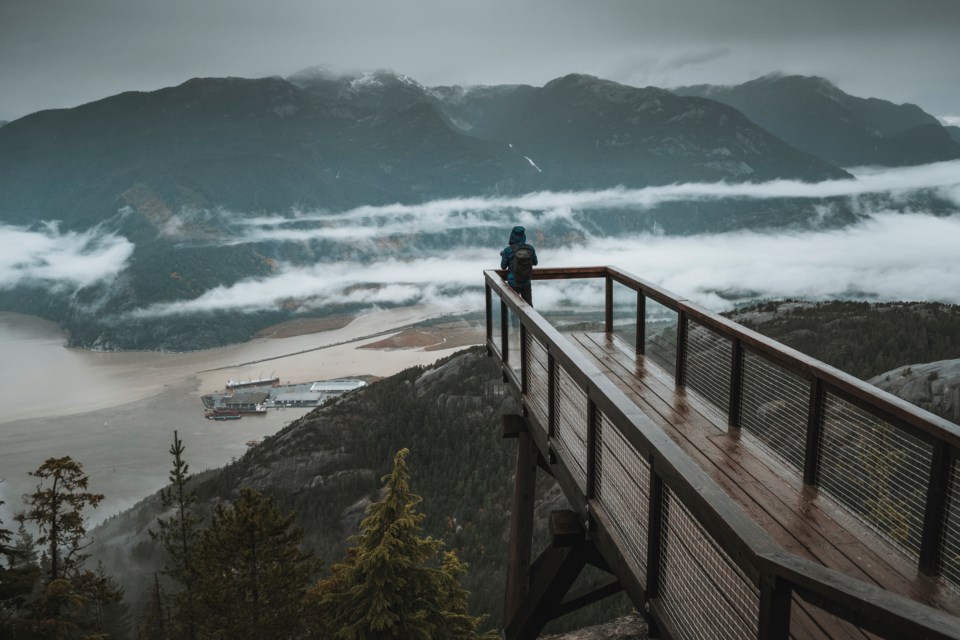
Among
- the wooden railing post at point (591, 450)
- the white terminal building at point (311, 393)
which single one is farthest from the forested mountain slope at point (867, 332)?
the white terminal building at point (311, 393)

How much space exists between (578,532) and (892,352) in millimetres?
63335

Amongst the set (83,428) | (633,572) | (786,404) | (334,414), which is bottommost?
(83,428)

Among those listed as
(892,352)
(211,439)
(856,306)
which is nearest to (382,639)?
(892,352)

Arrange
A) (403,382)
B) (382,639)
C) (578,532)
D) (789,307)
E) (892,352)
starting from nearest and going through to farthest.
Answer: (578,532) < (382,639) < (892,352) < (789,307) < (403,382)

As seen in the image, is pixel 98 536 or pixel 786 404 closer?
pixel 786 404

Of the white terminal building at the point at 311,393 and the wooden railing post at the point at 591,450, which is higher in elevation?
the wooden railing post at the point at 591,450

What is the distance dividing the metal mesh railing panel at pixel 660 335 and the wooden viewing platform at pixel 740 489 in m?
0.03

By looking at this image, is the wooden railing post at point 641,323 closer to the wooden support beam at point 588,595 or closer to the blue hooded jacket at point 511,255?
the blue hooded jacket at point 511,255

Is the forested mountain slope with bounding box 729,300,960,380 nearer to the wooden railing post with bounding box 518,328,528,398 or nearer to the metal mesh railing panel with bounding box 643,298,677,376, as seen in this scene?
the metal mesh railing panel with bounding box 643,298,677,376

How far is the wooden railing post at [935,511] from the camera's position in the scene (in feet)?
11.0

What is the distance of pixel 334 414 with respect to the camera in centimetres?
11200

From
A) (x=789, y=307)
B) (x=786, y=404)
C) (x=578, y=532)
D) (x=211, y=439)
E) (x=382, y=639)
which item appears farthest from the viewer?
(x=211, y=439)

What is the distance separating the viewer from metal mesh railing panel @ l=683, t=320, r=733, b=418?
562cm

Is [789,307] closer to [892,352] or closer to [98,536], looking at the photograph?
[892,352]
